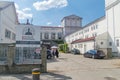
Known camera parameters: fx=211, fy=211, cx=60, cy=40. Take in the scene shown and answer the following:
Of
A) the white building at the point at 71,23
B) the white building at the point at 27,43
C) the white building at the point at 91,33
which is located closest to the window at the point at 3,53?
the white building at the point at 27,43

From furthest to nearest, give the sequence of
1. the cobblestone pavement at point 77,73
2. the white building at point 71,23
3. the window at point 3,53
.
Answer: the white building at point 71,23 < the window at point 3,53 < the cobblestone pavement at point 77,73

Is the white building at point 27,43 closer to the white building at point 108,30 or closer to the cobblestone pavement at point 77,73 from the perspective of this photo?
the cobblestone pavement at point 77,73

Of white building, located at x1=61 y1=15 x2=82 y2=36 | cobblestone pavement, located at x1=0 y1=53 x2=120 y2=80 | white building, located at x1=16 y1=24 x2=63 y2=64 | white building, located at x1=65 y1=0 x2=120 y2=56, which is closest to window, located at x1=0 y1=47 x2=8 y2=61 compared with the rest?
white building, located at x1=16 y1=24 x2=63 y2=64

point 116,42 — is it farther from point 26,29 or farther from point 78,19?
point 78,19

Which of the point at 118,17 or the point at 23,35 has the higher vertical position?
the point at 118,17

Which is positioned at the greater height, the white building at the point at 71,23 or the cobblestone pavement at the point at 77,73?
the white building at the point at 71,23

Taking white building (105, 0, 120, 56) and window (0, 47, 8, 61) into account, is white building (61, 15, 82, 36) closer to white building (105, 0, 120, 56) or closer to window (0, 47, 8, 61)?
white building (105, 0, 120, 56)

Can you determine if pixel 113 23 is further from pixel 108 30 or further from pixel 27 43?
pixel 27 43

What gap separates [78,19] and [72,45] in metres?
26.4

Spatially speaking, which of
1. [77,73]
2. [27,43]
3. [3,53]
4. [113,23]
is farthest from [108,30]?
[3,53]

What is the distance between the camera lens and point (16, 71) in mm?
15656

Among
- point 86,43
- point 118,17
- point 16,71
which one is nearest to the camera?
point 16,71

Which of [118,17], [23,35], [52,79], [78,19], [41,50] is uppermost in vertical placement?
[78,19]

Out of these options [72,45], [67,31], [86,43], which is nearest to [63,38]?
[67,31]
